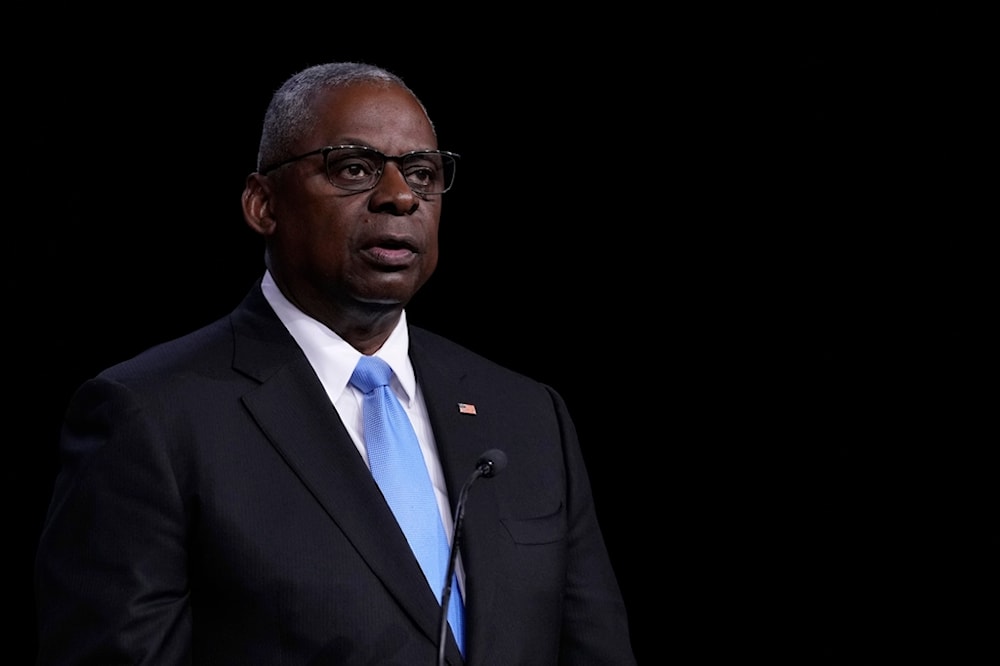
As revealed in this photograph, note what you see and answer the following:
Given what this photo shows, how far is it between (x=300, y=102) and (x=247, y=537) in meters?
0.72

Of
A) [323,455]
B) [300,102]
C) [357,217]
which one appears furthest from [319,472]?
[300,102]

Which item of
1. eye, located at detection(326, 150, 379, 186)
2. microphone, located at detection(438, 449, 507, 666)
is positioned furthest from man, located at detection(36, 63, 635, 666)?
microphone, located at detection(438, 449, 507, 666)

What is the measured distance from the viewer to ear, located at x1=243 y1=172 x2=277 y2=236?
2291mm

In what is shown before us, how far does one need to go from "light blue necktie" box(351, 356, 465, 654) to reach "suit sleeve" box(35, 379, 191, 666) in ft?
1.03

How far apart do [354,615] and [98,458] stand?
41 centimetres

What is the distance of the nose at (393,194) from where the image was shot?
216 centimetres

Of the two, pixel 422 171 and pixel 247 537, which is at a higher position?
pixel 422 171

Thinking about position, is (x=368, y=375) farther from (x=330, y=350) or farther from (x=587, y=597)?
(x=587, y=597)

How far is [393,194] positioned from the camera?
85.1 inches

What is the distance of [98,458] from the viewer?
6.40ft

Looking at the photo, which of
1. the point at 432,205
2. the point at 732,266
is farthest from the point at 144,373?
the point at 732,266

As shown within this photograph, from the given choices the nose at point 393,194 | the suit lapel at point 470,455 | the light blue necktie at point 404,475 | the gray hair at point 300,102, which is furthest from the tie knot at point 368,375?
the gray hair at point 300,102

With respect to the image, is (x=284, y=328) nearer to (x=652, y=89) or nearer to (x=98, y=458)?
(x=98, y=458)

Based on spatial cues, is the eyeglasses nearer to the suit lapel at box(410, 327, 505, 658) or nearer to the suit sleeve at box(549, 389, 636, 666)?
the suit lapel at box(410, 327, 505, 658)
